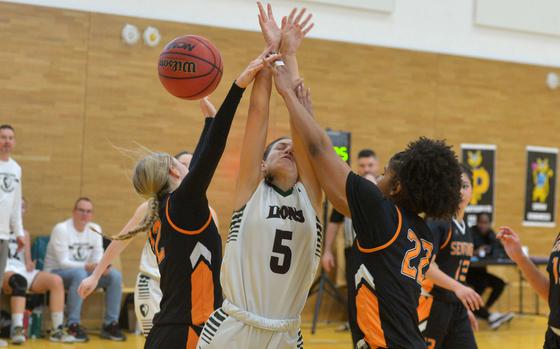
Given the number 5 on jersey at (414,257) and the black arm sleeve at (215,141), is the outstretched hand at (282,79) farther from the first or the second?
the number 5 on jersey at (414,257)

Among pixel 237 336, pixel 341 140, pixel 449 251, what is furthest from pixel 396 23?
pixel 237 336

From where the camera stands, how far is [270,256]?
10.8ft

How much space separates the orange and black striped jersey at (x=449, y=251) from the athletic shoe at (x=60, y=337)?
15.5 ft

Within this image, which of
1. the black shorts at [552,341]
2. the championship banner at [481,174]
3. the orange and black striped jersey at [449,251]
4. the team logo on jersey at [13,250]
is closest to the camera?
the black shorts at [552,341]

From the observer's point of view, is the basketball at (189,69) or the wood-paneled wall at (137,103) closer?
the basketball at (189,69)

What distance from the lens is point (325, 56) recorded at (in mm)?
11469

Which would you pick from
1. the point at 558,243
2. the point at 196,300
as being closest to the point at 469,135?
the point at 558,243

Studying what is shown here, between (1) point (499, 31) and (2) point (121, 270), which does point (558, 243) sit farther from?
(1) point (499, 31)

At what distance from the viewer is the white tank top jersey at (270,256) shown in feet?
10.8

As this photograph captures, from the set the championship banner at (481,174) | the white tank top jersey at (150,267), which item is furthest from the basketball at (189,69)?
the championship banner at (481,174)

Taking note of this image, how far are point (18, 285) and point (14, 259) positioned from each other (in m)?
0.52

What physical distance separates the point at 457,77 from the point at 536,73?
1632 millimetres

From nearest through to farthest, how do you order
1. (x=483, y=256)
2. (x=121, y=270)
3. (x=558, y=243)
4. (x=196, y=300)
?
1. (x=196, y=300)
2. (x=558, y=243)
3. (x=121, y=270)
4. (x=483, y=256)

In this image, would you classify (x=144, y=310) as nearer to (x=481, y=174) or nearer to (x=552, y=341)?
(x=552, y=341)
